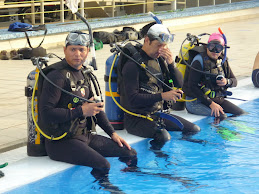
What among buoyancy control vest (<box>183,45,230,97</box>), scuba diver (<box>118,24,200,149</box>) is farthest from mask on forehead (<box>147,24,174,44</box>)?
buoyancy control vest (<box>183,45,230,97</box>)

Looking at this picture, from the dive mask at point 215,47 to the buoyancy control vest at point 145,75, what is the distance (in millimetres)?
1061

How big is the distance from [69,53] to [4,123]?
6.95 ft

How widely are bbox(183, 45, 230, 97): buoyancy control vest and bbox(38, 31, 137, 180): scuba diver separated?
229 centimetres

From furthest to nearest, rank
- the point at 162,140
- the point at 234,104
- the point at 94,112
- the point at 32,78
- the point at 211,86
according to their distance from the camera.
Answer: the point at 234,104 < the point at 211,86 < the point at 162,140 < the point at 32,78 < the point at 94,112

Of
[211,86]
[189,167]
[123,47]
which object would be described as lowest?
[189,167]

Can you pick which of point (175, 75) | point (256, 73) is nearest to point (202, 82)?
point (175, 75)

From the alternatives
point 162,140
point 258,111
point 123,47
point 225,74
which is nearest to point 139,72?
point 123,47

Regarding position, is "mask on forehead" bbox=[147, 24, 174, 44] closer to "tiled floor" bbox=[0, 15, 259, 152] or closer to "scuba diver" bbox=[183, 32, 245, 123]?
"scuba diver" bbox=[183, 32, 245, 123]

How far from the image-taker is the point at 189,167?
19.1ft

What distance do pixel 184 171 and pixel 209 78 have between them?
2066mm

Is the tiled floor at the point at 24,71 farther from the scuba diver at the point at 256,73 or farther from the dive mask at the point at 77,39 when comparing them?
the dive mask at the point at 77,39

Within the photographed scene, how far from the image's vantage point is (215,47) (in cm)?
720

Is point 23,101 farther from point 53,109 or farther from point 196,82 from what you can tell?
point 53,109

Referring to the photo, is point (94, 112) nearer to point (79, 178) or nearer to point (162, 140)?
point (79, 178)
